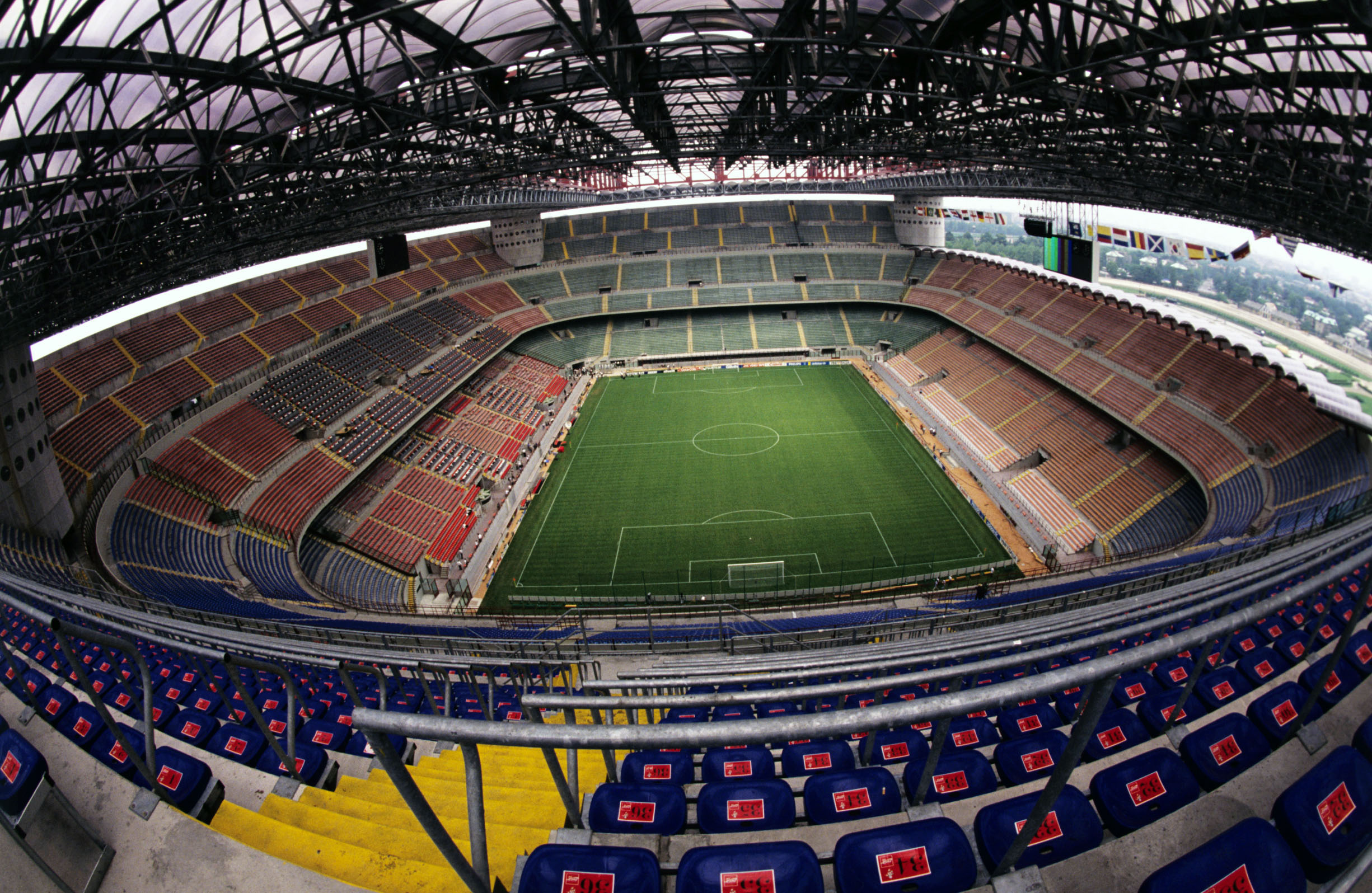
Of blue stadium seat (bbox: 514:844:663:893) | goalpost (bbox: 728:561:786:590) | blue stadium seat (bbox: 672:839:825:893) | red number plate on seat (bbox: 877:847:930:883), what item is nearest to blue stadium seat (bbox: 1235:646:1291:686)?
red number plate on seat (bbox: 877:847:930:883)

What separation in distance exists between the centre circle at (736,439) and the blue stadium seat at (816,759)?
24.7m

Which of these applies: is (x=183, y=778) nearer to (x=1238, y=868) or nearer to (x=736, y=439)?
(x=1238, y=868)

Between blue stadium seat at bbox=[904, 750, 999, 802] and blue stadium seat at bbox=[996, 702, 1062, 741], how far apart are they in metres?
1.49

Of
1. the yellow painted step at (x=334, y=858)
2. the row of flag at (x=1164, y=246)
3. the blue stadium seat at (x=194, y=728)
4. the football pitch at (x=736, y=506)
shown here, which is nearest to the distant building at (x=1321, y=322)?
the row of flag at (x=1164, y=246)

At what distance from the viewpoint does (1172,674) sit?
6.36m

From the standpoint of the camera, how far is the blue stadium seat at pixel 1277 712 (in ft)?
13.6

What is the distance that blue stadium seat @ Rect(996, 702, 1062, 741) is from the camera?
5.80 m

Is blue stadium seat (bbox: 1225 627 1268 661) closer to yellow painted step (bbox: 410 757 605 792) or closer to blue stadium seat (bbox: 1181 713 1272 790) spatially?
blue stadium seat (bbox: 1181 713 1272 790)

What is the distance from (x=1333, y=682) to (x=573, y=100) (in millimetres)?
17309

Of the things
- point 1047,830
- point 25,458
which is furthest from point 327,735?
point 25,458

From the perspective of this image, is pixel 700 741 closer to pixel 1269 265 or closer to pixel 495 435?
pixel 495 435

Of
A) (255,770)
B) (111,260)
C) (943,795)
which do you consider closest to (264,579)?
(111,260)

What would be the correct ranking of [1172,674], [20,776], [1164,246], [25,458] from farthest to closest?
1. [1164,246]
2. [25,458]
3. [1172,674]
4. [20,776]

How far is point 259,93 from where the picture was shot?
13.8 m
